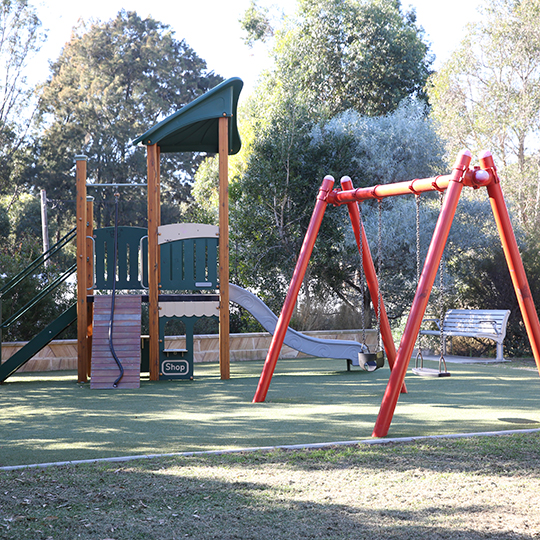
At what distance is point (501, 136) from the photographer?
2369 cm

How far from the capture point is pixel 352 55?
22.2 meters

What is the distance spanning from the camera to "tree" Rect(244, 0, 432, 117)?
22344mm

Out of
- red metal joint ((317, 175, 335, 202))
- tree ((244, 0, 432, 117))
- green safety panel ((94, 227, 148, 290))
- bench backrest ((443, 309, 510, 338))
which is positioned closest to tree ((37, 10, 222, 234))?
tree ((244, 0, 432, 117))

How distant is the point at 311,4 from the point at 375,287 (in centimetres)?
1864

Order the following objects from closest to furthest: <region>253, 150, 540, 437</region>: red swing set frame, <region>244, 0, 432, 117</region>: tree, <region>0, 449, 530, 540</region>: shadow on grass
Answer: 1. <region>0, 449, 530, 540</region>: shadow on grass
2. <region>253, 150, 540, 437</region>: red swing set frame
3. <region>244, 0, 432, 117</region>: tree

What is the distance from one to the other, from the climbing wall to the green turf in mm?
264

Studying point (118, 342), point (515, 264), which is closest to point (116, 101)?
point (118, 342)

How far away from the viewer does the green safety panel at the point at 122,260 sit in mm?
9492

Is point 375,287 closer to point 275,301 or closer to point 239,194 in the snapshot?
point 275,301

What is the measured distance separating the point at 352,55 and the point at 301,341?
15.6 metres

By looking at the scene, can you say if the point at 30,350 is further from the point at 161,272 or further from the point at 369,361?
the point at 369,361

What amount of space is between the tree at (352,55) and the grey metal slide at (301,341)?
45.0 ft

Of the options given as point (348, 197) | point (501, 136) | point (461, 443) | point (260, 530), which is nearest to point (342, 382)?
point (348, 197)

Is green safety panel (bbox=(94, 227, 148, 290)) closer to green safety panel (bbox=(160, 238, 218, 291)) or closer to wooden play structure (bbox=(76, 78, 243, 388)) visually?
wooden play structure (bbox=(76, 78, 243, 388))
